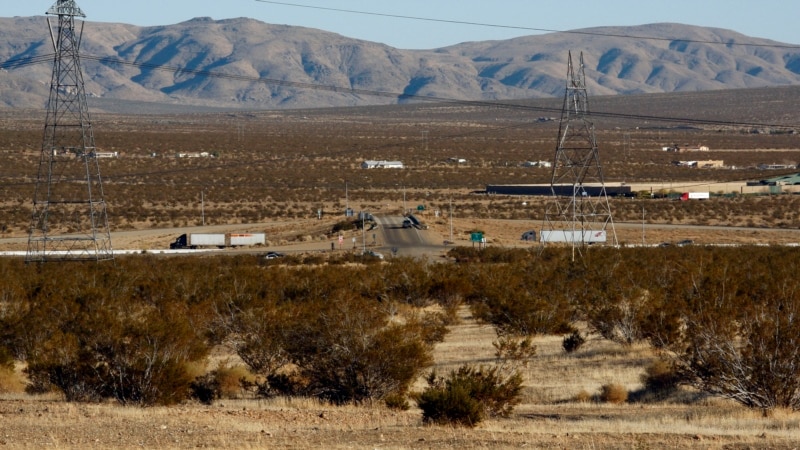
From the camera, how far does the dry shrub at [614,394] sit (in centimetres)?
3140

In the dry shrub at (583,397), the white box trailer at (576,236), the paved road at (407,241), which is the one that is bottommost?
the paved road at (407,241)

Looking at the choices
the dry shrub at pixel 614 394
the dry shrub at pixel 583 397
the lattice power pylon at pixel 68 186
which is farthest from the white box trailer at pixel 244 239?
the dry shrub at pixel 614 394

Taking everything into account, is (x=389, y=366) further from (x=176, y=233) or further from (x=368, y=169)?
(x=368, y=169)

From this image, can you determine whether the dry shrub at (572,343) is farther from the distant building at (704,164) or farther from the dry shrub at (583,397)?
the distant building at (704,164)

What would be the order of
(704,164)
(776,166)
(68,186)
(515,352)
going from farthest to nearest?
1. (704,164)
2. (776,166)
3. (68,186)
4. (515,352)

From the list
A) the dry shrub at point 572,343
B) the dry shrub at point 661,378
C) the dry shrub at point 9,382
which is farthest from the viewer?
the dry shrub at point 572,343

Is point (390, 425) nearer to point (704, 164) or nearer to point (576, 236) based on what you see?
point (576, 236)

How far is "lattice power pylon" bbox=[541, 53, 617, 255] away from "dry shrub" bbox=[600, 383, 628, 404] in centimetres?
2881

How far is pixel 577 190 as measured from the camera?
4604 inches

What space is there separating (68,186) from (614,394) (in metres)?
116

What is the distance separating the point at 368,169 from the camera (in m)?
176

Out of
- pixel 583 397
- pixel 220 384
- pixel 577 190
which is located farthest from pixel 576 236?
pixel 220 384

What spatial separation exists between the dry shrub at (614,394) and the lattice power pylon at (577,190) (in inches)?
1134

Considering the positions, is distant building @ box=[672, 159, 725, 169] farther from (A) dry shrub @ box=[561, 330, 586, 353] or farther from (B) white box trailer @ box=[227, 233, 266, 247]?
(A) dry shrub @ box=[561, 330, 586, 353]
